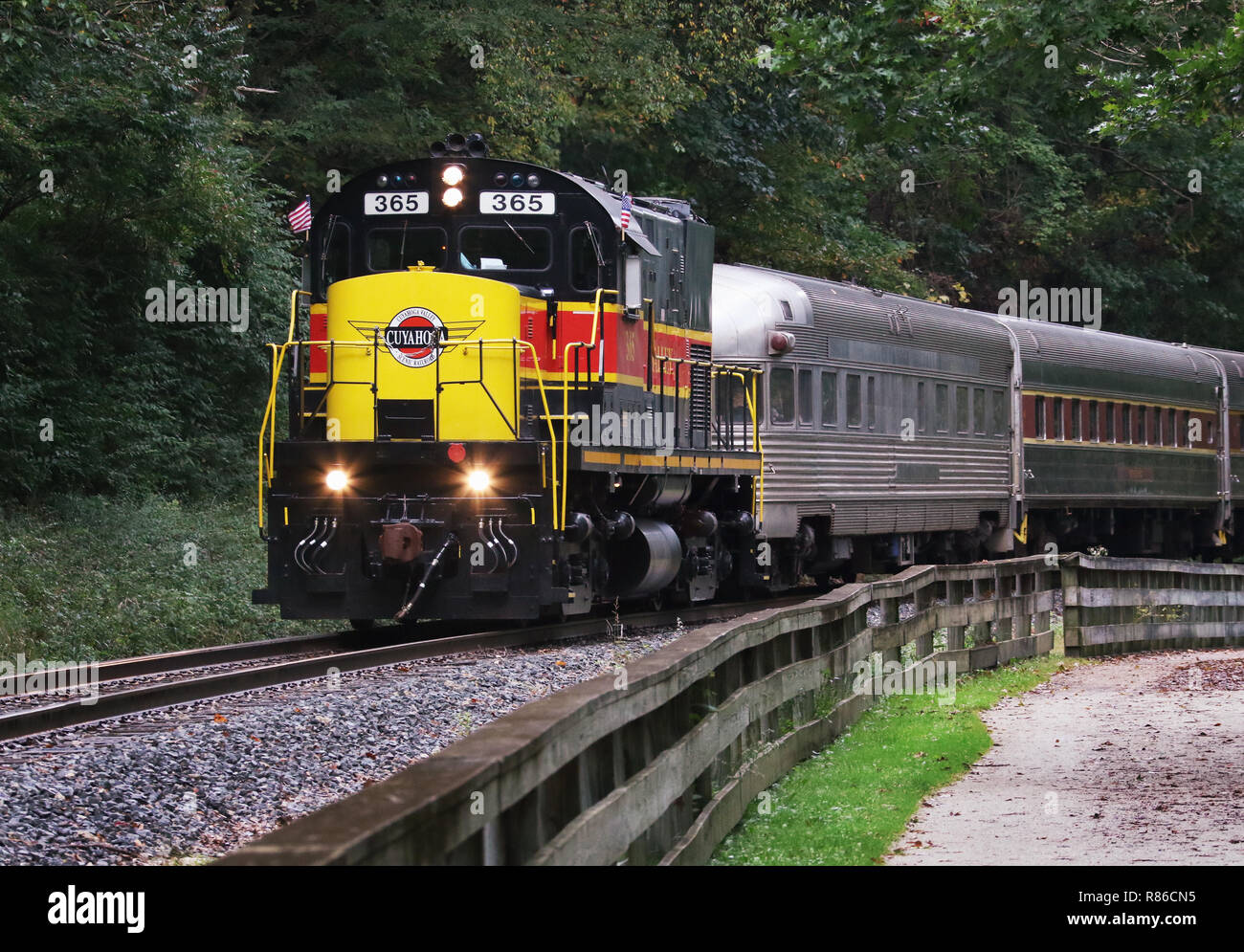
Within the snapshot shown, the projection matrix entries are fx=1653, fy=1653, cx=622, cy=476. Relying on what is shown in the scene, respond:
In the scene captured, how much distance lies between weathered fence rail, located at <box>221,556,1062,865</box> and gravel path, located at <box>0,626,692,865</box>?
1857 mm

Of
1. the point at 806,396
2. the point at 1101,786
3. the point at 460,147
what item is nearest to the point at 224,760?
the point at 1101,786

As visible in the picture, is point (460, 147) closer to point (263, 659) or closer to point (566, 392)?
point (566, 392)

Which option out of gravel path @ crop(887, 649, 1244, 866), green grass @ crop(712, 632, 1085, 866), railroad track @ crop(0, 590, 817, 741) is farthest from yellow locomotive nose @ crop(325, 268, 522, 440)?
gravel path @ crop(887, 649, 1244, 866)

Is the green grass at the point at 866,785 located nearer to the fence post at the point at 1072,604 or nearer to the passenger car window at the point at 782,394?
the fence post at the point at 1072,604

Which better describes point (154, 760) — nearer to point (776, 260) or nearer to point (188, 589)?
point (188, 589)

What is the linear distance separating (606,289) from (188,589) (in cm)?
549

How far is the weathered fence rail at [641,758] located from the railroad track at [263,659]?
339cm

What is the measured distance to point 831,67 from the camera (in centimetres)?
1449

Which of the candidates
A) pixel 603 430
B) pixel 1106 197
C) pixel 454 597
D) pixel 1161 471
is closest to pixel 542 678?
pixel 454 597

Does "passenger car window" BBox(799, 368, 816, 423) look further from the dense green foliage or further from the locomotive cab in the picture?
the locomotive cab

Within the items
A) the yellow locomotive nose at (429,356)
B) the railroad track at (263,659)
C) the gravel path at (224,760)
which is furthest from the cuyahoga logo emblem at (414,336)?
the gravel path at (224,760)

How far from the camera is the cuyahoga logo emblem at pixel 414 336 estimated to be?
47.0 feet

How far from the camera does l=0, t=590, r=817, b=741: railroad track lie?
9367mm

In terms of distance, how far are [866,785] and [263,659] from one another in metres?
6.15
